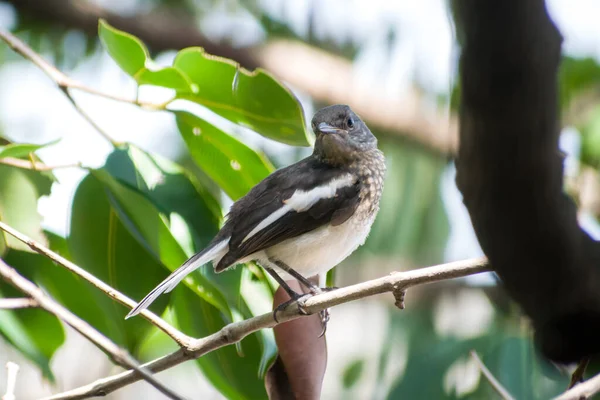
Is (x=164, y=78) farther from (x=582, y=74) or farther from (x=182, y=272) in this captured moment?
(x=582, y=74)

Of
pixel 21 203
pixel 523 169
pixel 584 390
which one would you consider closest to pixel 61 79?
pixel 21 203

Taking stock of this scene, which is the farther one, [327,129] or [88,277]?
[327,129]

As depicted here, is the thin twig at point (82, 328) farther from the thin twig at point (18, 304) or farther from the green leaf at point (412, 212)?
the green leaf at point (412, 212)

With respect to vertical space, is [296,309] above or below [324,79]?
below

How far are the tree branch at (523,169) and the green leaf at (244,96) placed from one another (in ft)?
7.20

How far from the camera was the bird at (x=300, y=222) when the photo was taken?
3.12 meters

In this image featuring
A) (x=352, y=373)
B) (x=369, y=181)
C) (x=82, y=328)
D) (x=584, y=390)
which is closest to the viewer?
(x=584, y=390)

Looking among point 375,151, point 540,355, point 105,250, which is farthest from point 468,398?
point 540,355

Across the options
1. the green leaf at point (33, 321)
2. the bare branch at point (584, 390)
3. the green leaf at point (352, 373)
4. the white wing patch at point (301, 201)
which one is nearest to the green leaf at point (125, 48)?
the white wing patch at point (301, 201)

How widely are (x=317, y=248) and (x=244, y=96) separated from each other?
0.67 metres

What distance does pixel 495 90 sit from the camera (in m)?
0.84

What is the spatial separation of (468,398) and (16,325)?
234cm

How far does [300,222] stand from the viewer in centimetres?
322

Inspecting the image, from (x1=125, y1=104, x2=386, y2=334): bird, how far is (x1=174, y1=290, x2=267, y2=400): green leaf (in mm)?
238
